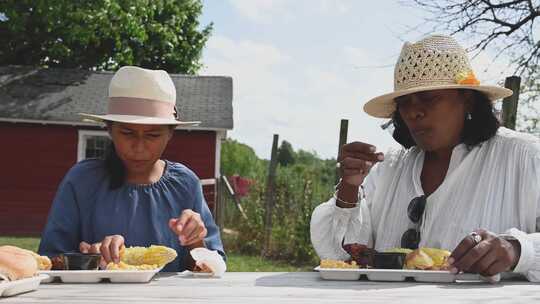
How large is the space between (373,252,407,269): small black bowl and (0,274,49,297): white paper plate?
1.07 metres

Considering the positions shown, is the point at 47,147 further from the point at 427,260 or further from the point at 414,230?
the point at 427,260

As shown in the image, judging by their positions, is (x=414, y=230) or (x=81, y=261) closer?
(x=81, y=261)

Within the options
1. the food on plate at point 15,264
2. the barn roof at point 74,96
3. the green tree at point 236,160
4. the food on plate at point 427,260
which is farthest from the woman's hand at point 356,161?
the green tree at point 236,160

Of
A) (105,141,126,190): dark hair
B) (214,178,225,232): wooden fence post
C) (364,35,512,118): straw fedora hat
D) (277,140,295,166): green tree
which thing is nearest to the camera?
(364,35,512,118): straw fedora hat

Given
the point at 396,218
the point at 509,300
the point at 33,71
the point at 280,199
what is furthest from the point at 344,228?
the point at 33,71

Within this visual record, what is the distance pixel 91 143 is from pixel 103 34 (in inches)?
243

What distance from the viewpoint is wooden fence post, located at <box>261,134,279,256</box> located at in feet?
36.9

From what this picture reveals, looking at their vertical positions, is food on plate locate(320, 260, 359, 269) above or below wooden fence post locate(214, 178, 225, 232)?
above

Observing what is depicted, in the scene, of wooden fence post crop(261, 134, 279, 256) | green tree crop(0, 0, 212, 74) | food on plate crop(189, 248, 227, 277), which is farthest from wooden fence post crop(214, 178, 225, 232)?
green tree crop(0, 0, 212, 74)

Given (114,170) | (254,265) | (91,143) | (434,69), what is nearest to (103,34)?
(91,143)

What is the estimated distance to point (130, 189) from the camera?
9.92ft

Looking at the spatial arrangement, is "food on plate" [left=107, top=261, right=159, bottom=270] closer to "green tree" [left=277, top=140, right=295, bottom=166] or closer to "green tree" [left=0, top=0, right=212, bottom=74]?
"green tree" [left=0, top=0, right=212, bottom=74]

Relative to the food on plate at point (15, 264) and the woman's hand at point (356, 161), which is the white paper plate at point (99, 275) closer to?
the food on plate at point (15, 264)

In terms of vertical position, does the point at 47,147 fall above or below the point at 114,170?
below
